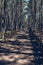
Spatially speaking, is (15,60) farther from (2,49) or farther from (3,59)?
(2,49)

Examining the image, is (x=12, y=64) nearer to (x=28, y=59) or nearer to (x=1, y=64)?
(x=1, y=64)

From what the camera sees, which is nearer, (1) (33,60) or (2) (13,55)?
(1) (33,60)

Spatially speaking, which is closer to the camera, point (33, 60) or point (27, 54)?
point (33, 60)

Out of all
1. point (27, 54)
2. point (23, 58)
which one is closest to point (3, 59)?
point (23, 58)

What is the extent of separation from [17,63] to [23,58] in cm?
43

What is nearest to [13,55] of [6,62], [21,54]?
[21,54]

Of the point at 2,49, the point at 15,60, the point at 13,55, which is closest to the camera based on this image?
the point at 15,60

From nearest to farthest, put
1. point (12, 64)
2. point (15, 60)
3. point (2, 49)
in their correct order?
point (12, 64) < point (15, 60) < point (2, 49)

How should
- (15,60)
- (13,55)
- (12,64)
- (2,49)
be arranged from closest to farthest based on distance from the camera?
1. (12,64)
2. (15,60)
3. (13,55)
4. (2,49)

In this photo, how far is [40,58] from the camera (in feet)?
15.5

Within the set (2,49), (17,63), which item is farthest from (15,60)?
(2,49)

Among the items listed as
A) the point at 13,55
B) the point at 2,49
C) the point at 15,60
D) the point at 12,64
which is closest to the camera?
the point at 12,64

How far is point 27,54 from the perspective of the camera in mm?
5137

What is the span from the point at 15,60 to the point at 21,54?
0.57 metres
